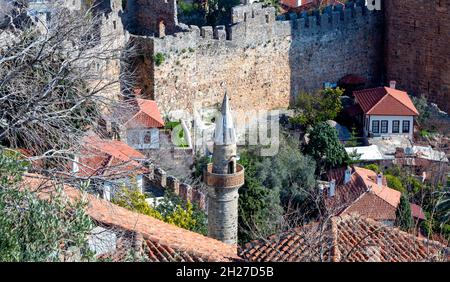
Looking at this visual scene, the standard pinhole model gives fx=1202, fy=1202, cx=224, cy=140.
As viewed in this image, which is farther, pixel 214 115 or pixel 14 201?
pixel 214 115

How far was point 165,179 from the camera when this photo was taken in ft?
77.2

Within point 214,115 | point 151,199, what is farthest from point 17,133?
point 214,115

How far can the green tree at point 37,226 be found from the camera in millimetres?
11547

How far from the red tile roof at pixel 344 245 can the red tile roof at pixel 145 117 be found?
33.0ft

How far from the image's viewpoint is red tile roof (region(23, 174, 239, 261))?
13961mm

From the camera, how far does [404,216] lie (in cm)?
2248

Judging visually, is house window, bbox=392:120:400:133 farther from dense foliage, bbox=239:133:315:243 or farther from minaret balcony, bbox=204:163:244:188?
minaret balcony, bbox=204:163:244:188

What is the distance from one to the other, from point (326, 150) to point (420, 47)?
19.2 feet

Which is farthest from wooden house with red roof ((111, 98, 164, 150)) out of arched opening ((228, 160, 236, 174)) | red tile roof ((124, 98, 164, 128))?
arched opening ((228, 160, 236, 174))

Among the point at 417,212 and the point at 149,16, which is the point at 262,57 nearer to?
the point at 149,16

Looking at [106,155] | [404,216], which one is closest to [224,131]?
[106,155]

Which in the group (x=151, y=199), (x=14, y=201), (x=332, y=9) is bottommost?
(x=151, y=199)
